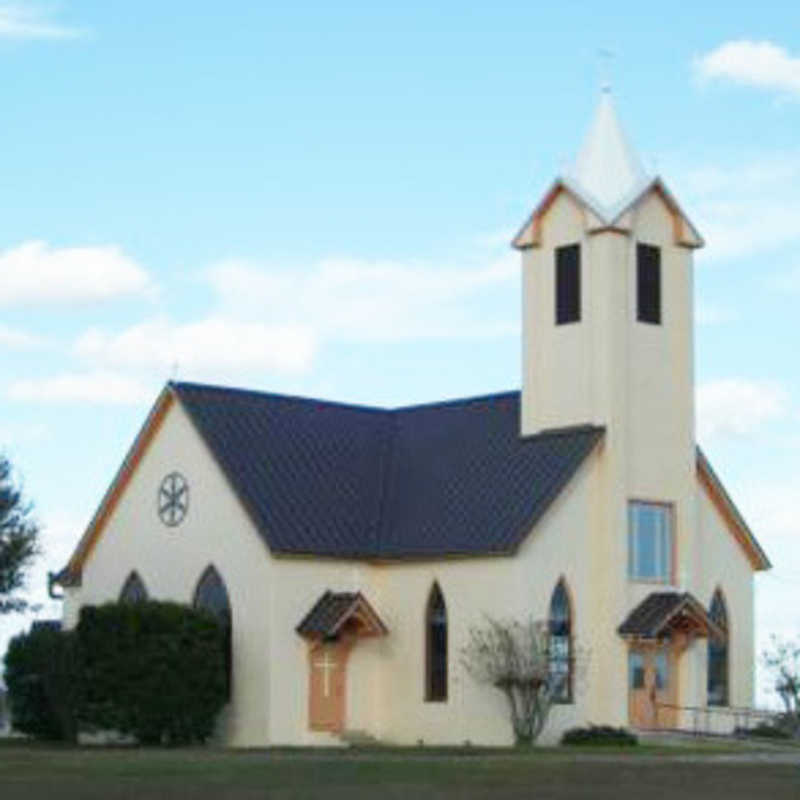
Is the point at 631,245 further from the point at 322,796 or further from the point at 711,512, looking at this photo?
the point at 322,796

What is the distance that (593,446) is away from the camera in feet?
187

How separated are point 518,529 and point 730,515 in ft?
28.8

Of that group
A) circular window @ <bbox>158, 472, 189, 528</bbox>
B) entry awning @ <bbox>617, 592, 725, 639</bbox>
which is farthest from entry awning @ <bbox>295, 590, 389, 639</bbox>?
entry awning @ <bbox>617, 592, 725, 639</bbox>

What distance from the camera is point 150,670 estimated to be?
182 ft

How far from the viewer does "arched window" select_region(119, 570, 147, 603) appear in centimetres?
6256

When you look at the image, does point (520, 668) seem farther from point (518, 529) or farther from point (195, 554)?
point (195, 554)

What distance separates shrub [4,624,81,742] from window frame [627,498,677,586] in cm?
1439

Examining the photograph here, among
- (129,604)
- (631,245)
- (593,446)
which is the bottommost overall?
(129,604)

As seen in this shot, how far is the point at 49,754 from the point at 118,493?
58.8ft

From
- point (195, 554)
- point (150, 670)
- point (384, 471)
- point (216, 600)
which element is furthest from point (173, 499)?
point (150, 670)

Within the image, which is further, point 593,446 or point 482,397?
point 482,397

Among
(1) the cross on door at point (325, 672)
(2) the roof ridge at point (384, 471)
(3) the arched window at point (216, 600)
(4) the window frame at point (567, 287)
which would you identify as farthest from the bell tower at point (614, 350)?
(3) the arched window at point (216, 600)

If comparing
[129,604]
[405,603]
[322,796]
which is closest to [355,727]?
[405,603]

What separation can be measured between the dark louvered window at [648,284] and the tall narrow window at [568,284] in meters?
1.58
